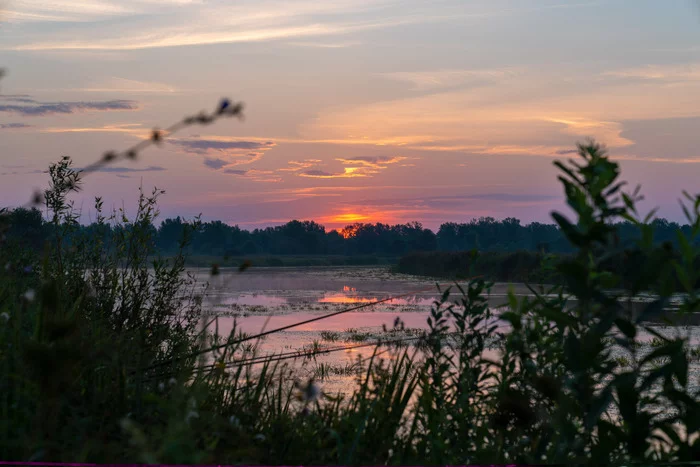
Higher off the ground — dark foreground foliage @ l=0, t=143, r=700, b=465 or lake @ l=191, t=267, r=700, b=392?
dark foreground foliage @ l=0, t=143, r=700, b=465

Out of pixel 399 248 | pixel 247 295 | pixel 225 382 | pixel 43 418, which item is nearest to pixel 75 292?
pixel 225 382

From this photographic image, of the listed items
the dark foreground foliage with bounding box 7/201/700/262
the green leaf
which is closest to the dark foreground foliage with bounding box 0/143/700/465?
the green leaf

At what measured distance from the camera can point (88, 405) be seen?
3328 millimetres

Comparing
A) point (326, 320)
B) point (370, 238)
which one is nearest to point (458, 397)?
point (326, 320)

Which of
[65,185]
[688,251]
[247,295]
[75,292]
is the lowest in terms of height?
[247,295]

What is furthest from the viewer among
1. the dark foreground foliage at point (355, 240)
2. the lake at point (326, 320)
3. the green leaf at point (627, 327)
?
the dark foreground foliage at point (355, 240)

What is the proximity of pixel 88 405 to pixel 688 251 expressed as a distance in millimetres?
2717

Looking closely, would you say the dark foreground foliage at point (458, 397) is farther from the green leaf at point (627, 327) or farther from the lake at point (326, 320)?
the lake at point (326, 320)

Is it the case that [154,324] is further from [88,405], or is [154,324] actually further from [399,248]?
[399,248]

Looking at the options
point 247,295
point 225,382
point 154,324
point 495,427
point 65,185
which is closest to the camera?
point 495,427

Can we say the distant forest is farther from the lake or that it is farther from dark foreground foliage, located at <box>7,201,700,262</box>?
the lake

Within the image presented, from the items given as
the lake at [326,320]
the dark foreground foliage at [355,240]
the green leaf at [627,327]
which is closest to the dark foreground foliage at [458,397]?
the green leaf at [627,327]

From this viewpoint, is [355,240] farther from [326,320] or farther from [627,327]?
[627,327]

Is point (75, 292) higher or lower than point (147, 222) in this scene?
lower
